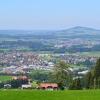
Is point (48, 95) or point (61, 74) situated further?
point (61, 74)

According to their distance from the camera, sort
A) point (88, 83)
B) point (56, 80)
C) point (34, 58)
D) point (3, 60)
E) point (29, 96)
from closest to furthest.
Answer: point (29, 96), point (56, 80), point (88, 83), point (3, 60), point (34, 58)

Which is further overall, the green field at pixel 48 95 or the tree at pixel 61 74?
the tree at pixel 61 74

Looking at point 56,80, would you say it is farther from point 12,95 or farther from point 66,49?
point 66,49

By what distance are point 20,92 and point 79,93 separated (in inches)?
92.1

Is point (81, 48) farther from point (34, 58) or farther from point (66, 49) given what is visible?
point (34, 58)

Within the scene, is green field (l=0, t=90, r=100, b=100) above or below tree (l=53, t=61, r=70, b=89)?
above

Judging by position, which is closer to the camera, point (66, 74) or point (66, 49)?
point (66, 74)

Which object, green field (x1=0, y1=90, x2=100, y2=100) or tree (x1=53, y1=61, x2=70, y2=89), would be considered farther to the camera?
tree (x1=53, y1=61, x2=70, y2=89)

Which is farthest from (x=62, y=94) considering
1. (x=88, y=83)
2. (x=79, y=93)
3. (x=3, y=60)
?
(x=3, y=60)

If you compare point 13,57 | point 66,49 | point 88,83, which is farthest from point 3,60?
point 88,83

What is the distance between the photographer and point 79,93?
664 inches

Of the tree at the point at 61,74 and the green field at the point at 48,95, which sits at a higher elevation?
the green field at the point at 48,95

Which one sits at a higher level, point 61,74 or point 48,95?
point 48,95

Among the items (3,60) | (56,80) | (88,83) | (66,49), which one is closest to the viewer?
(56,80)
